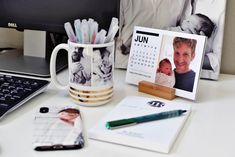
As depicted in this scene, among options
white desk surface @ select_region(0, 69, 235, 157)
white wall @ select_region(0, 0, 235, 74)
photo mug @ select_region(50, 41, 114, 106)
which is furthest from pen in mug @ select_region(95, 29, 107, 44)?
white wall @ select_region(0, 0, 235, 74)

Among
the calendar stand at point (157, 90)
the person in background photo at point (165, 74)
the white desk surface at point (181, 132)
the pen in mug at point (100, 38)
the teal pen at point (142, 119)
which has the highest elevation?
the pen in mug at point (100, 38)

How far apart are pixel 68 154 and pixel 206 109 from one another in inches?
13.3

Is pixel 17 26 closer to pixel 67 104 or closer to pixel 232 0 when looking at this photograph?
pixel 67 104

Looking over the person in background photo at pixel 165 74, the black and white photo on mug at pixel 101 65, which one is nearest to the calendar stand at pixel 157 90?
the person in background photo at pixel 165 74

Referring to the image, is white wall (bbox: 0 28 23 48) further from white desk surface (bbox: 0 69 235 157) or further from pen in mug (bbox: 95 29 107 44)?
pen in mug (bbox: 95 29 107 44)

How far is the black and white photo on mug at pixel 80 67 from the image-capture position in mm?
765

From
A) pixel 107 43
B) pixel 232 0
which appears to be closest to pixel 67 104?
pixel 107 43

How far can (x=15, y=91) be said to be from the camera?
79cm

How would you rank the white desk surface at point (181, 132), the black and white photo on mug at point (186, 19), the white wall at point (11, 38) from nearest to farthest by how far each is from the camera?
→ the white desk surface at point (181, 132) → the black and white photo on mug at point (186, 19) → the white wall at point (11, 38)

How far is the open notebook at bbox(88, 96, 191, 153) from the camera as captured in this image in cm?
61

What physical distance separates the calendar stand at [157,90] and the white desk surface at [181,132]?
18 millimetres

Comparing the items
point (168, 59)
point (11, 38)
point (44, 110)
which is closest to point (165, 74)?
point (168, 59)

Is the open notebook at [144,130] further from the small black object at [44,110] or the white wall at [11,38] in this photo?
the white wall at [11,38]

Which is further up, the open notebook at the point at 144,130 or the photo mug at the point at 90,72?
the photo mug at the point at 90,72
